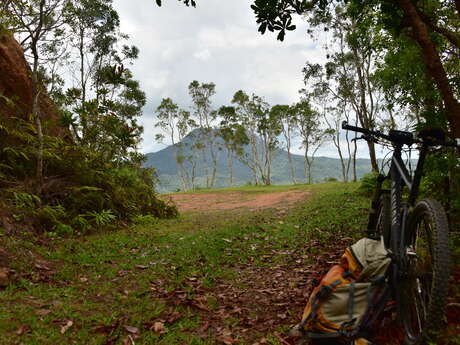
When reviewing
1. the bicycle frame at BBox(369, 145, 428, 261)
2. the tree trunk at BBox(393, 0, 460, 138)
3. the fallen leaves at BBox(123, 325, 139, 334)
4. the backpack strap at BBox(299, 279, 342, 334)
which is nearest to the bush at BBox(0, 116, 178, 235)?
the fallen leaves at BBox(123, 325, 139, 334)

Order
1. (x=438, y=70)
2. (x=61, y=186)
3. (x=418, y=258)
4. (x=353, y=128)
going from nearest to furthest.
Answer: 1. (x=418, y=258)
2. (x=353, y=128)
3. (x=438, y=70)
4. (x=61, y=186)

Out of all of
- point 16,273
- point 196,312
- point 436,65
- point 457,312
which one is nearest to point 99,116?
point 16,273

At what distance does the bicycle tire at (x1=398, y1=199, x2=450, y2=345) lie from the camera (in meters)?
2.17

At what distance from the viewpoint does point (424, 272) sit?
2531 millimetres

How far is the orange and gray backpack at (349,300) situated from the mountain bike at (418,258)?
0.10 metres

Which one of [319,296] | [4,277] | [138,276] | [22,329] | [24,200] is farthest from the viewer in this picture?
[24,200]

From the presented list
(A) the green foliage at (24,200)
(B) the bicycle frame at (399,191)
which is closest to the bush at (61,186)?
(A) the green foliage at (24,200)

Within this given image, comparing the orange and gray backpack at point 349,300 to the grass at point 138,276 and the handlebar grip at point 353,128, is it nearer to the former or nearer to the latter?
the grass at point 138,276

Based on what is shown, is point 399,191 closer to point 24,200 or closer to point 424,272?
point 424,272

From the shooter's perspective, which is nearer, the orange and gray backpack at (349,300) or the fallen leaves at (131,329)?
the orange and gray backpack at (349,300)

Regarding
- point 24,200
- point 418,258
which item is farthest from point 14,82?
point 418,258

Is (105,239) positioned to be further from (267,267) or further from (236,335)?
(236,335)

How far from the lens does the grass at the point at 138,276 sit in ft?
11.1

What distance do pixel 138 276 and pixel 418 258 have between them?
4.13 metres
